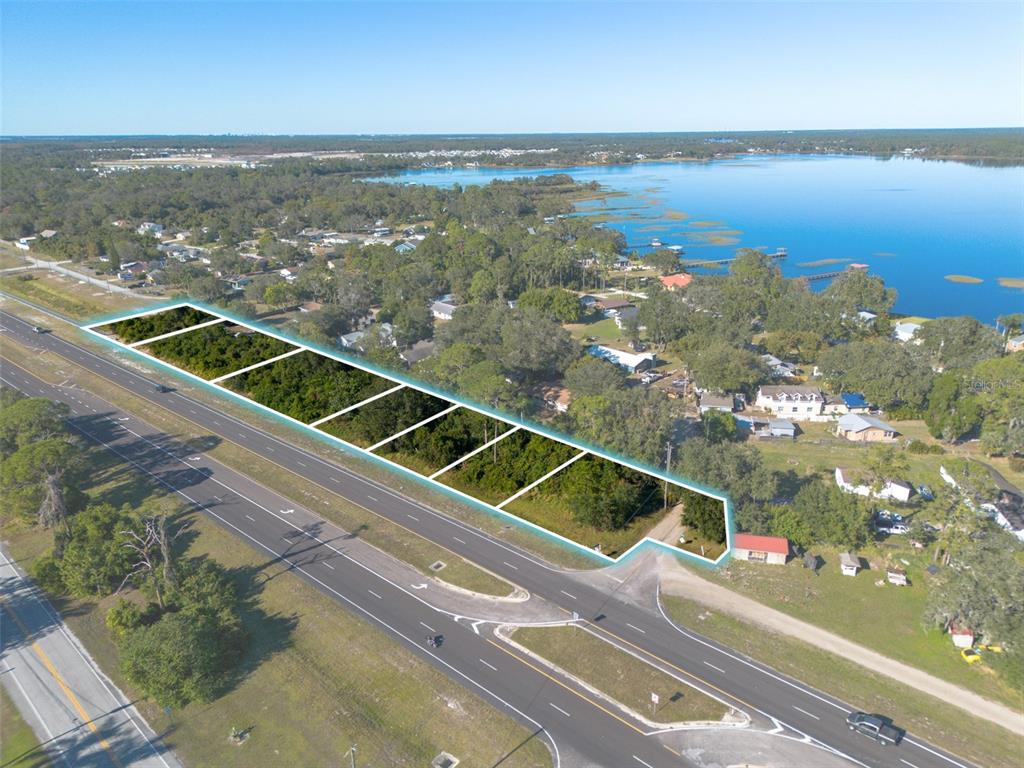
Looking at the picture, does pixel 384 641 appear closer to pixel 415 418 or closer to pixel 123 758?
pixel 123 758

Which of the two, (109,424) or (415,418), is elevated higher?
(415,418)

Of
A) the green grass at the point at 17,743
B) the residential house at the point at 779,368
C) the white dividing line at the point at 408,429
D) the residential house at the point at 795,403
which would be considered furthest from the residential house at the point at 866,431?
the green grass at the point at 17,743

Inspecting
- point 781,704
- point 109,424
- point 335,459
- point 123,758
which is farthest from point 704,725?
point 109,424

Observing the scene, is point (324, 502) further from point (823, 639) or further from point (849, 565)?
point (849, 565)

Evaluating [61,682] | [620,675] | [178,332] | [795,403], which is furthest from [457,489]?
[795,403]

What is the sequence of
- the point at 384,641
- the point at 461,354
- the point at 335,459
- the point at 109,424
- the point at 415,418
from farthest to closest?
the point at 461,354 < the point at 109,424 < the point at 335,459 < the point at 384,641 < the point at 415,418

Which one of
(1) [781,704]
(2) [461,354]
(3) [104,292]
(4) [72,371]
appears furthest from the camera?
(3) [104,292]

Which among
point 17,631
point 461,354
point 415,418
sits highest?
point 415,418

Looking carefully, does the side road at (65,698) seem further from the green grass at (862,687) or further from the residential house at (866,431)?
the residential house at (866,431)

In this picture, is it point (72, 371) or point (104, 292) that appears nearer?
point (72, 371)
